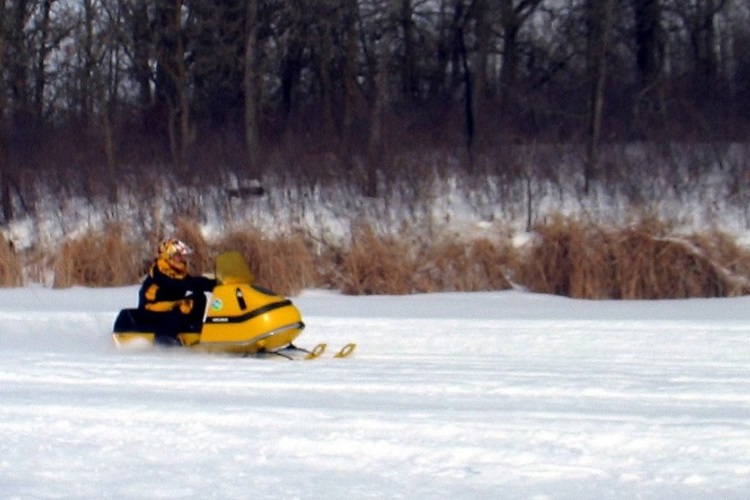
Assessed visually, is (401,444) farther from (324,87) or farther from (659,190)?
(324,87)

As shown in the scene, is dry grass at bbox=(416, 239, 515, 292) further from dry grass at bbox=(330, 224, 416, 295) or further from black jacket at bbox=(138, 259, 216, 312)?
black jacket at bbox=(138, 259, 216, 312)

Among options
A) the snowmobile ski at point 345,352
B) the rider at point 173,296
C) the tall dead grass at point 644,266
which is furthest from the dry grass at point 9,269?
the snowmobile ski at point 345,352

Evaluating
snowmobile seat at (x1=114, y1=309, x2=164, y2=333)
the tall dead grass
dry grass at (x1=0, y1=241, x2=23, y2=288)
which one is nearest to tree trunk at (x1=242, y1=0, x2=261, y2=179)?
dry grass at (x1=0, y1=241, x2=23, y2=288)

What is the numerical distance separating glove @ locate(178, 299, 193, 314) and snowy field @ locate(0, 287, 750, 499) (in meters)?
0.36

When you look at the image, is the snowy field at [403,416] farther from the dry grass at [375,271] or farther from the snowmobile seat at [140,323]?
the dry grass at [375,271]

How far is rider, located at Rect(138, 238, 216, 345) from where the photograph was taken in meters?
9.93

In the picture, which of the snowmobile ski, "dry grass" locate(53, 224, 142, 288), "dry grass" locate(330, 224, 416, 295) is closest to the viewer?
the snowmobile ski

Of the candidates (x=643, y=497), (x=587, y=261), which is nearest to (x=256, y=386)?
(x=643, y=497)

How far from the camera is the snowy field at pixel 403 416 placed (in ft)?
18.4

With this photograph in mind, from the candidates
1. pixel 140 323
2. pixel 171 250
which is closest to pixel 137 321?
pixel 140 323

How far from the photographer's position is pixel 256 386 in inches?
315

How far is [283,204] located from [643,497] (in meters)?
14.7

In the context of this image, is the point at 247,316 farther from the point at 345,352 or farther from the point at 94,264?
the point at 94,264

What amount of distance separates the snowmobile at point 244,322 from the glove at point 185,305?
174 mm
